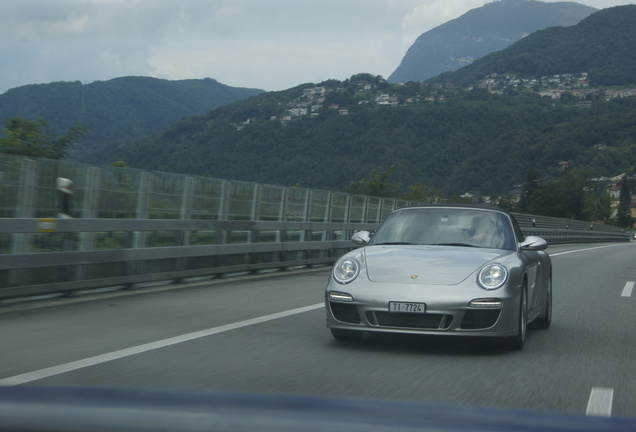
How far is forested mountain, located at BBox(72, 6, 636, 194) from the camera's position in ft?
419

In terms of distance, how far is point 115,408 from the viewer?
58.2 inches

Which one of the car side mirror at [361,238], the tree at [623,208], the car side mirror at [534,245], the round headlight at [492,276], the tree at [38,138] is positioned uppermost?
the tree at [38,138]

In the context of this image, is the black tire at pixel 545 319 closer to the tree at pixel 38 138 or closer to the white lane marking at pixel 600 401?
the white lane marking at pixel 600 401

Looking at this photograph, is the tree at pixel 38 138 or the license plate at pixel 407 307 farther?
the tree at pixel 38 138

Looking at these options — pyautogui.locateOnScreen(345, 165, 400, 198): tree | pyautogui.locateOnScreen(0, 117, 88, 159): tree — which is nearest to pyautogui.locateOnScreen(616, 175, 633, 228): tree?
pyautogui.locateOnScreen(345, 165, 400, 198): tree

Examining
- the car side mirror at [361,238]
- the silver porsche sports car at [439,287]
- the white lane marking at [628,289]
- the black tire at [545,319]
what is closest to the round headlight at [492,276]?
the silver porsche sports car at [439,287]

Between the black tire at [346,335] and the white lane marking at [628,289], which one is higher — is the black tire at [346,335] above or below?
above

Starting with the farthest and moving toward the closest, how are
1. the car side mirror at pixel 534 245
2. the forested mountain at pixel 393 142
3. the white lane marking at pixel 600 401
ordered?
the forested mountain at pixel 393 142, the car side mirror at pixel 534 245, the white lane marking at pixel 600 401

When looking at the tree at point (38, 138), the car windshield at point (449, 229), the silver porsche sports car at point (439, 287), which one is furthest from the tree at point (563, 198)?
the silver porsche sports car at point (439, 287)

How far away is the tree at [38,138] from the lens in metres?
23.2

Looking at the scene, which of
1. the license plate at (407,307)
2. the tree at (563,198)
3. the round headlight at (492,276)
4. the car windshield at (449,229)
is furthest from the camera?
the tree at (563,198)

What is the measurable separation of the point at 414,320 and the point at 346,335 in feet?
2.61

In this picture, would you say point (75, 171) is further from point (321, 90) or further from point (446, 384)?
point (321, 90)

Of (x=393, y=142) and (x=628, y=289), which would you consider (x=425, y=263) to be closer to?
(x=628, y=289)
